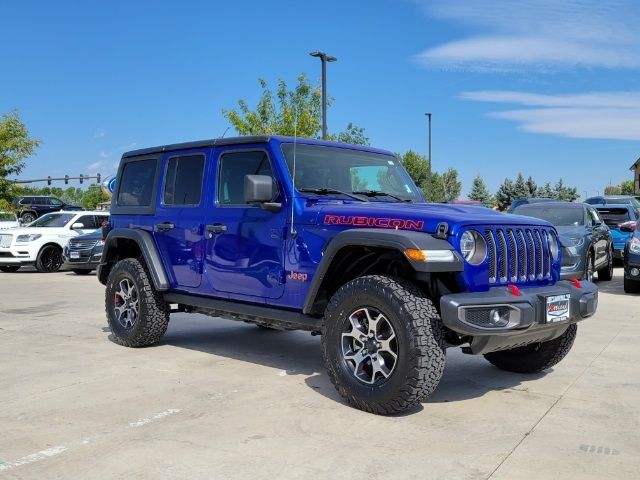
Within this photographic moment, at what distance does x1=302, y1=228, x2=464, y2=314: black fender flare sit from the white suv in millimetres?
14392

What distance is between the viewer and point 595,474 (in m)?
3.50

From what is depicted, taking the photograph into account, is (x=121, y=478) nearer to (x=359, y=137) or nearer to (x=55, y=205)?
(x=359, y=137)

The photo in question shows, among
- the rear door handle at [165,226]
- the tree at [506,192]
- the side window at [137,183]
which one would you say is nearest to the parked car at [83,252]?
the side window at [137,183]

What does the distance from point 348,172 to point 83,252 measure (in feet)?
40.3

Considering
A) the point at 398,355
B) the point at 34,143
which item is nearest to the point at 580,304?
the point at 398,355

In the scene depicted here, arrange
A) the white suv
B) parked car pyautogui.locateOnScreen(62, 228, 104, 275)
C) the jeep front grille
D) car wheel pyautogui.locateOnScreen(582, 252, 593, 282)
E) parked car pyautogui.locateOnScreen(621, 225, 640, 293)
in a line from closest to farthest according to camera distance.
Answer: the jeep front grille → parked car pyautogui.locateOnScreen(621, 225, 640, 293) → car wheel pyautogui.locateOnScreen(582, 252, 593, 282) → parked car pyautogui.locateOnScreen(62, 228, 104, 275) → the white suv

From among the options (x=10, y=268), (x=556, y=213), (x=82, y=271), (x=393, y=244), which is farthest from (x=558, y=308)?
(x=10, y=268)

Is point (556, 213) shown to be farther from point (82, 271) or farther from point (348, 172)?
point (82, 271)

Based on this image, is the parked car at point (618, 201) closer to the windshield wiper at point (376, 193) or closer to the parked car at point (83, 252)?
the parked car at point (83, 252)

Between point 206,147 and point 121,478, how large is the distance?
137 inches

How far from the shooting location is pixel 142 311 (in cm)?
666

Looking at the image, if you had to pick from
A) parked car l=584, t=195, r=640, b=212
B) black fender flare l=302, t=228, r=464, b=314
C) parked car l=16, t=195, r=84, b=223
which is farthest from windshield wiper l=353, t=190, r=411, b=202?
parked car l=16, t=195, r=84, b=223

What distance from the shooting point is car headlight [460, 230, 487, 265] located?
4453 millimetres

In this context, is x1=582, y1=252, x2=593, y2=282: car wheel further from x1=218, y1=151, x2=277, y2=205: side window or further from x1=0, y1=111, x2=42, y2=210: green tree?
x1=0, y1=111, x2=42, y2=210: green tree
